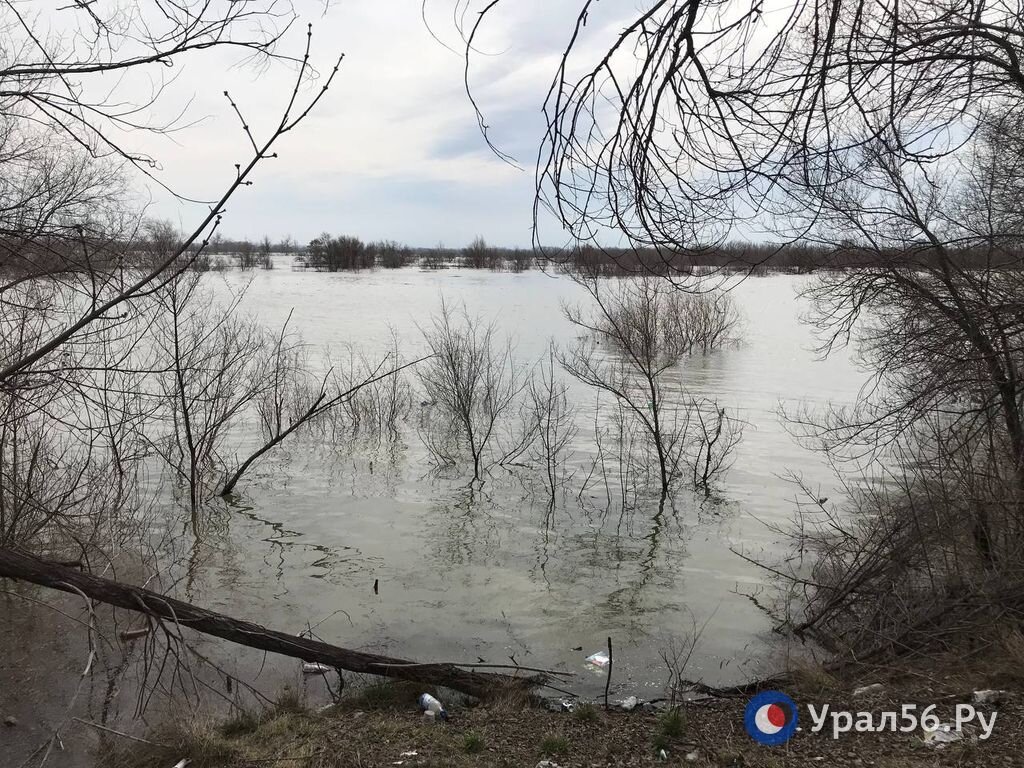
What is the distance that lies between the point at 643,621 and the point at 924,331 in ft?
19.5

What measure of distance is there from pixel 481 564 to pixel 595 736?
5382 millimetres

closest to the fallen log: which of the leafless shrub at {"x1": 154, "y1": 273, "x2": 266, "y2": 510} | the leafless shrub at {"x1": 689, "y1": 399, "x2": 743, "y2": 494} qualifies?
the leafless shrub at {"x1": 154, "y1": 273, "x2": 266, "y2": 510}

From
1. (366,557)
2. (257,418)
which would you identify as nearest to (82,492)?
(366,557)

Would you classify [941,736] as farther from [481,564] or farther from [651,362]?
[651,362]

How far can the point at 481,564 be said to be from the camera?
10273mm

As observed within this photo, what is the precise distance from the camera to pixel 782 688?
578 cm

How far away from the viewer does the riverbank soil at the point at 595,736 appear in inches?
162

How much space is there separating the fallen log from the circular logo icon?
2208mm

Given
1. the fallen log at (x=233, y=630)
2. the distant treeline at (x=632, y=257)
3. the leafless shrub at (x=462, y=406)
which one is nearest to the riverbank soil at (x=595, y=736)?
the fallen log at (x=233, y=630)

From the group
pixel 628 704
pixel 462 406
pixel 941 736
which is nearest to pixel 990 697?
pixel 941 736

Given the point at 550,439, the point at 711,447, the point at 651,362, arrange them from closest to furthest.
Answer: the point at 711,447, the point at 651,362, the point at 550,439

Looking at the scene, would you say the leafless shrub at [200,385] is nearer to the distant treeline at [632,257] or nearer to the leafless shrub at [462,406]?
the distant treeline at [632,257]

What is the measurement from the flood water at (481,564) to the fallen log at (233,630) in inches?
44.9

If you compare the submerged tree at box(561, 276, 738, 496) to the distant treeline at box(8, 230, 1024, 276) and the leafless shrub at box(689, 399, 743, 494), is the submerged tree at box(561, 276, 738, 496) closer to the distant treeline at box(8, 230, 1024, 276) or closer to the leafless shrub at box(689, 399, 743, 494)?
the leafless shrub at box(689, 399, 743, 494)
